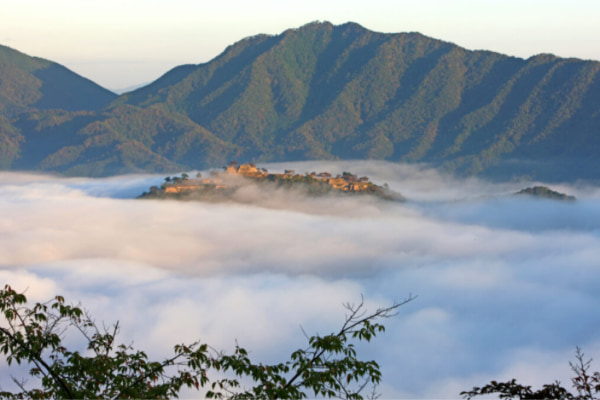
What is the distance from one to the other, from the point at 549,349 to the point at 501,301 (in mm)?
31441

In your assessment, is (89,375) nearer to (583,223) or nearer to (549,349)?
(549,349)

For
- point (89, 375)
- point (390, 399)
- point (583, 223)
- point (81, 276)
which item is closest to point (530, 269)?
point (583, 223)

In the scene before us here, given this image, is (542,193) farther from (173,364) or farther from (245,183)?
(173,364)

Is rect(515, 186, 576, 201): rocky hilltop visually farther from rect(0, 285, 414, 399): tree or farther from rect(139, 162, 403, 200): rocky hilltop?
rect(0, 285, 414, 399): tree

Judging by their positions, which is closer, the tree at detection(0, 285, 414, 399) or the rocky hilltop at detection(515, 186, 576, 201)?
the tree at detection(0, 285, 414, 399)

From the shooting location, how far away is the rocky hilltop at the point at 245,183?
14938 cm

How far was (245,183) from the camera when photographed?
509 feet

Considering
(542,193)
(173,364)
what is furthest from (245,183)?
(173,364)

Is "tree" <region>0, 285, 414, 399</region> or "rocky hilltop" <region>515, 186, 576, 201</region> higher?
"rocky hilltop" <region>515, 186, 576, 201</region>

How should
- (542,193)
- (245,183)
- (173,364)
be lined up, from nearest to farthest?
(173,364), (245,183), (542,193)

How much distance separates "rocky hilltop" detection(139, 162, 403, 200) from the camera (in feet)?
490

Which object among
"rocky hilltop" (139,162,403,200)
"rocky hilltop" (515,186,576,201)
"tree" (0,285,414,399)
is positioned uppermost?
"rocky hilltop" (515,186,576,201)

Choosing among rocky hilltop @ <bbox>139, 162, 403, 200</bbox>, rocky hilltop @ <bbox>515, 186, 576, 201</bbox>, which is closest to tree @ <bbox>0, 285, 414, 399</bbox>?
rocky hilltop @ <bbox>139, 162, 403, 200</bbox>

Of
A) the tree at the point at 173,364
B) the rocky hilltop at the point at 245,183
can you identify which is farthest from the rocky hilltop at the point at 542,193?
the tree at the point at 173,364
